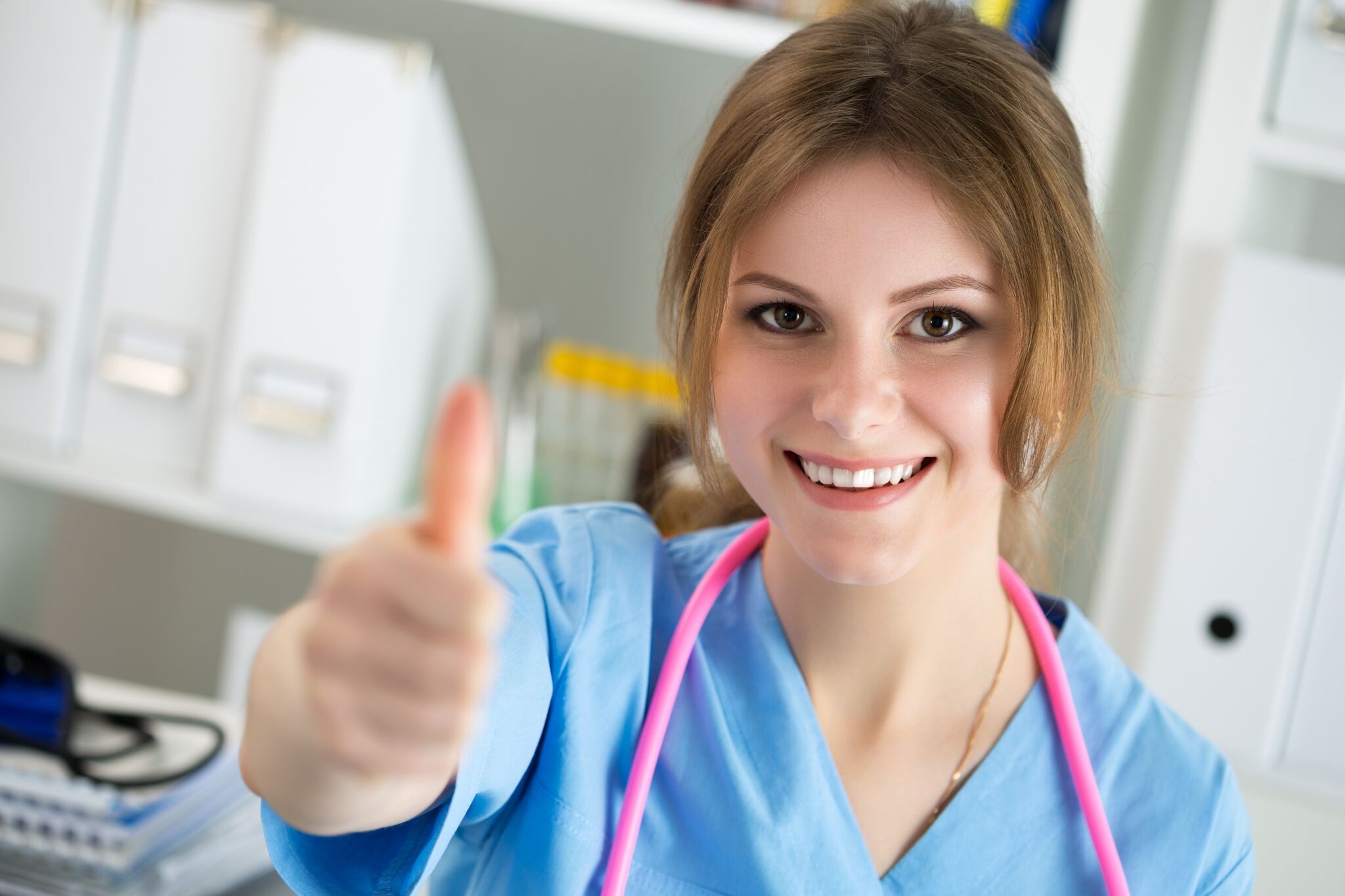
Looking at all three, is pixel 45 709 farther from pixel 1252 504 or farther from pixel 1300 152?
pixel 1300 152

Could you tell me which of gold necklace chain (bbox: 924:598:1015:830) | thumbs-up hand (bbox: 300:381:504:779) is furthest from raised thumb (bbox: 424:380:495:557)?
gold necklace chain (bbox: 924:598:1015:830)

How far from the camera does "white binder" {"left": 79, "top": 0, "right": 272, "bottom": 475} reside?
3.23 ft

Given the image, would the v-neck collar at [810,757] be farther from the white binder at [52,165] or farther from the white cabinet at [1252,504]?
the white binder at [52,165]

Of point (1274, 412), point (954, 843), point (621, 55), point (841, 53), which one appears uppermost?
point (621, 55)

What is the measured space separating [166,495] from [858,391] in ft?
2.21

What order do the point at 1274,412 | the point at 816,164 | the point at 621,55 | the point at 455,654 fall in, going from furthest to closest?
1. the point at 621,55
2. the point at 1274,412
3. the point at 816,164
4. the point at 455,654

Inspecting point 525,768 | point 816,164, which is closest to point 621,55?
point 816,164

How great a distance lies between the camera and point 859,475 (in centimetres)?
61

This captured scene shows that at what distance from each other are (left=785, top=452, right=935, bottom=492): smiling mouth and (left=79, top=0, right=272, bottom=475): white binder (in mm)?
606

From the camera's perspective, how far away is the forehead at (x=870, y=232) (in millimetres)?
595

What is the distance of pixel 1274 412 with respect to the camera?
0.93 m

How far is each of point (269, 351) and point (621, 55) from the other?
1.71 feet

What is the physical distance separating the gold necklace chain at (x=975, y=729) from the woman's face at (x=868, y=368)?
0.14 m

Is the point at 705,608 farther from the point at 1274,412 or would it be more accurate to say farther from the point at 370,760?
the point at 1274,412
